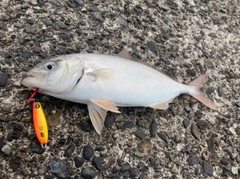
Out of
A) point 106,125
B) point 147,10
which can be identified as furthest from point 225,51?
point 106,125

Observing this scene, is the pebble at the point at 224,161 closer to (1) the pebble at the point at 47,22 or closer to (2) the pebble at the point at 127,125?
(2) the pebble at the point at 127,125

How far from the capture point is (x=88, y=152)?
8.11 feet

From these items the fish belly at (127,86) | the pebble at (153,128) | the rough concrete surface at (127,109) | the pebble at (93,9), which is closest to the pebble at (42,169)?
the rough concrete surface at (127,109)

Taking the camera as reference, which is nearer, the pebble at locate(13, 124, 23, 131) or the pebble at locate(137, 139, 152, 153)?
the pebble at locate(13, 124, 23, 131)

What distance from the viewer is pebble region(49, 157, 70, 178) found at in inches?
90.8

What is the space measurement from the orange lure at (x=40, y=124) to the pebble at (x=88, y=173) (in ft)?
1.14

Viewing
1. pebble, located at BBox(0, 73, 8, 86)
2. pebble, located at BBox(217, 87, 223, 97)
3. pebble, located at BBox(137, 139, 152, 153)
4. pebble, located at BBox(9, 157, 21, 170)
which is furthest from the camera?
pebble, located at BBox(217, 87, 223, 97)

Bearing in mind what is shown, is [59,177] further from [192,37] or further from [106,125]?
[192,37]

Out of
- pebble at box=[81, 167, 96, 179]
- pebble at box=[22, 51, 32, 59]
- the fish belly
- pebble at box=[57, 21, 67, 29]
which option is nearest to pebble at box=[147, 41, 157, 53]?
the fish belly

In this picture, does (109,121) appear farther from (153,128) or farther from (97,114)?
(153,128)

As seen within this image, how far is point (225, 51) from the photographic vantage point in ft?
12.2

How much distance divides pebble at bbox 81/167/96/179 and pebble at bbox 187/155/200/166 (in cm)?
86

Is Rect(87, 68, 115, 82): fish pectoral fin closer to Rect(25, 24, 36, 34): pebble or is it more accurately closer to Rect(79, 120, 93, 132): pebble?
Rect(79, 120, 93, 132): pebble

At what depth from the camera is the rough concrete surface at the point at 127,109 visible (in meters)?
2.41
